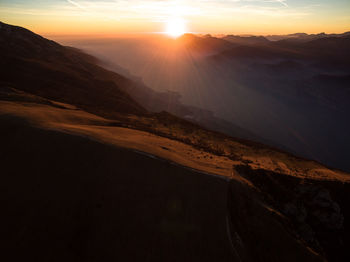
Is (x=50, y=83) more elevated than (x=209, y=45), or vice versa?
(x=209, y=45)

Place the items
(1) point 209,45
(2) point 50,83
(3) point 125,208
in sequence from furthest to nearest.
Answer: (1) point 209,45, (2) point 50,83, (3) point 125,208

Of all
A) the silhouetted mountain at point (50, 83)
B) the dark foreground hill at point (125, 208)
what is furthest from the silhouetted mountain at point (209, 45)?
the dark foreground hill at point (125, 208)

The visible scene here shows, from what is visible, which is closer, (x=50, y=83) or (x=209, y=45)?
(x=50, y=83)

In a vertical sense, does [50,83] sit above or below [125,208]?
above

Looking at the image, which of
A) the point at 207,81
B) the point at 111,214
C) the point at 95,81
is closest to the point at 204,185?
the point at 111,214

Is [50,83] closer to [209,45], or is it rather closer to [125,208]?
[125,208]

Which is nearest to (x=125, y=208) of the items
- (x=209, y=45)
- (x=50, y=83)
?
(x=50, y=83)

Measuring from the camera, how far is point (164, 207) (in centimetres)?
685

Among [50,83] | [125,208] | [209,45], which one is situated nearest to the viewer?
[125,208]

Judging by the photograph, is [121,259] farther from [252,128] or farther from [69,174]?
[252,128]

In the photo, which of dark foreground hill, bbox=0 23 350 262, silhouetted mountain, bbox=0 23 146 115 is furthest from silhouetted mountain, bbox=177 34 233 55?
dark foreground hill, bbox=0 23 350 262

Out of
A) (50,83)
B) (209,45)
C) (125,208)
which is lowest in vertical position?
(125,208)

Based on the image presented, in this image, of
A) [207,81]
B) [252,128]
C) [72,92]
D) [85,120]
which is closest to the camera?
[85,120]

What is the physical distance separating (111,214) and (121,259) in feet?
4.39
